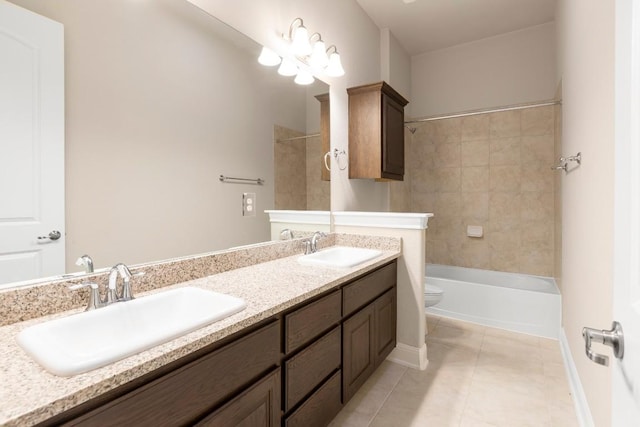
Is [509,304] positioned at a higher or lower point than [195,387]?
lower

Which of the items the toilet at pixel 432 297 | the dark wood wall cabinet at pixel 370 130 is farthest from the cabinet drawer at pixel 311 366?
the dark wood wall cabinet at pixel 370 130

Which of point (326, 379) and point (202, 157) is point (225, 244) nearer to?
point (202, 157)

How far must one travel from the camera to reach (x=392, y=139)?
2.90 m

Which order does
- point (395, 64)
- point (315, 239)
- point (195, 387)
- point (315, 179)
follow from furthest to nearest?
point (395, 64) < point (315, 179) < point (315, 239) < point (195, 387)

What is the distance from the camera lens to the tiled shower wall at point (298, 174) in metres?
1.95

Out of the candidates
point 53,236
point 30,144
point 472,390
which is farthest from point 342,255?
point 30,144

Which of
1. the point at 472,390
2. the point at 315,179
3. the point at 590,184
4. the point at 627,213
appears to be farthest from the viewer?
the point at 315,179

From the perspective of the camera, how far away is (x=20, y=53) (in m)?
0.94

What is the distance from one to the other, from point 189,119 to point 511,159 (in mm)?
3355

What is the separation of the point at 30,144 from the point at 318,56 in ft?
5.84

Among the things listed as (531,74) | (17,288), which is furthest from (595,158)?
(531,74)

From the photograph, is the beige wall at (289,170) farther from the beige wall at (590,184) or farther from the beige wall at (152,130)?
the beige wall at (590,184)

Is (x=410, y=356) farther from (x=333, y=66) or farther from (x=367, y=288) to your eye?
(x=333, y=66)

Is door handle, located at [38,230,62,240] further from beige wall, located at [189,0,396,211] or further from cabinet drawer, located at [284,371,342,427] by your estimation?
beige wall, located at [189,0,396,211]
